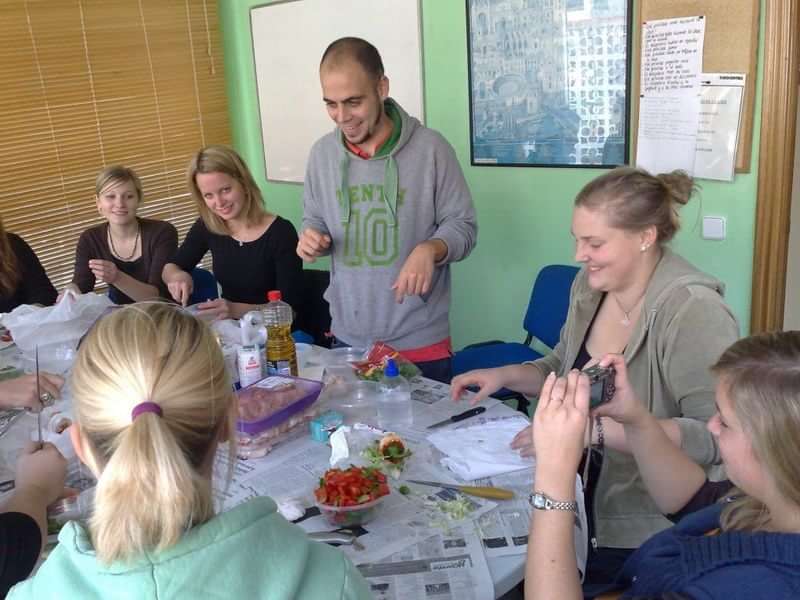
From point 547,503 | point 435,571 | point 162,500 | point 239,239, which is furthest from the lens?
point 239,239

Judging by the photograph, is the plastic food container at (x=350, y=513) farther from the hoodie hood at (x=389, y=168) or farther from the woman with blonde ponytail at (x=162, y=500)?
the hoodie hood at (x=389, y=168)

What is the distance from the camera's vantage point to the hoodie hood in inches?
95.0

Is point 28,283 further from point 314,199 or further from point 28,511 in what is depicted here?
point 28,511

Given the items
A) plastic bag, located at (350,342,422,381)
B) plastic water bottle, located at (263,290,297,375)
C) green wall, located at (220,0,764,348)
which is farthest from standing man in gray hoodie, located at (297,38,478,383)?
green wall, located at (220,0,764,348)

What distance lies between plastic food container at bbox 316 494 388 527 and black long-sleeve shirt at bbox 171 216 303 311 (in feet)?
5.28

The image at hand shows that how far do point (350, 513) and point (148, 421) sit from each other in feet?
1.86

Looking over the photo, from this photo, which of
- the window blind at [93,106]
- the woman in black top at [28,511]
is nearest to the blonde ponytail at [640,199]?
the woman in black top at [28,511]

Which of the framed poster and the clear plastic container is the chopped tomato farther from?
the framed poster

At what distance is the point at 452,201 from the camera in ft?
7.97

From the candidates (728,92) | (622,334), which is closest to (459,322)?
(728,92)

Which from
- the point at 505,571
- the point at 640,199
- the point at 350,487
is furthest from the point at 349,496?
the point at 640,199

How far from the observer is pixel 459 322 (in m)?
3.71

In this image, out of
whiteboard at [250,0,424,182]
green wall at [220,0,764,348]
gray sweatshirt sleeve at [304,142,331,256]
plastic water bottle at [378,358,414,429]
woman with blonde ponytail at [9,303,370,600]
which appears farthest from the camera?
whiteboard at [250,0,424,182]

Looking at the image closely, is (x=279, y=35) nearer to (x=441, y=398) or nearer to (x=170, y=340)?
(x=441, y=398)
